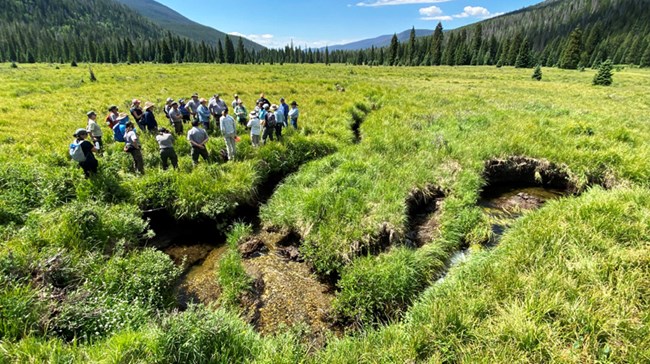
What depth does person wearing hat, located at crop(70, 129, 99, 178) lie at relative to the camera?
8.77 meters

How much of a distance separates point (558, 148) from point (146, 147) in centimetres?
1641

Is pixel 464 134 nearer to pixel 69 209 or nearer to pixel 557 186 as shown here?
pixel 557 186

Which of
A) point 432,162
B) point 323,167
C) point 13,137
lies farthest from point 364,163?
point 13,137

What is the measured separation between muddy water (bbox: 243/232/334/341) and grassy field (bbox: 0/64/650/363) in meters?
0.44

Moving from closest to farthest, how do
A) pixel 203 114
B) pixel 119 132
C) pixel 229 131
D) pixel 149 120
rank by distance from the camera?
pixel 229 131, pixel 119 132, pixel 149 120, pixel 203 114

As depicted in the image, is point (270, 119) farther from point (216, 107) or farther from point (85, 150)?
point (85, 150)

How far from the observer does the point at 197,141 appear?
36.7ft

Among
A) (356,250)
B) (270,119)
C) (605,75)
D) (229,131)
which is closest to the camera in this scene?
(356,250)

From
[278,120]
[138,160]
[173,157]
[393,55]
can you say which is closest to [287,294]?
[173,157]

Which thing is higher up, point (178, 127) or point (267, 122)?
point (267, 122)

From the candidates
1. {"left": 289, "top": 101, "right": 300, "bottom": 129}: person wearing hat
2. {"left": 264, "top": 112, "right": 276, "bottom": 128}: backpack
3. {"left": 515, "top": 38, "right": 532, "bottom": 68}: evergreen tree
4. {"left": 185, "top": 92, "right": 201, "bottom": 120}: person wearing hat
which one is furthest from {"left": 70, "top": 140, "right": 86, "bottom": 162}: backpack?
{"left": 515, "top": 38, "right": 532, "bottom": 68}: evergreen tree

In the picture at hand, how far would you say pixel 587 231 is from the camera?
6562mm

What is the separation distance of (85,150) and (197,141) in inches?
129

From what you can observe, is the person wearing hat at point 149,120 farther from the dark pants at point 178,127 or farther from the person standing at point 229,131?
the person standing at point 229,131
